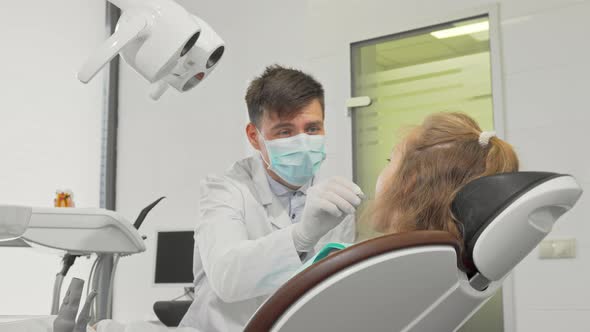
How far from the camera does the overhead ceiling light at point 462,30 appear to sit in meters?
2.98

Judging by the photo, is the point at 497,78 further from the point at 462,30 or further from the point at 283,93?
the point at 283,93

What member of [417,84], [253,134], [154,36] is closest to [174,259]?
[417,84]

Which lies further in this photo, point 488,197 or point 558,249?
point 558,249

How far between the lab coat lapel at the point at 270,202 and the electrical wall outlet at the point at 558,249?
1.30m

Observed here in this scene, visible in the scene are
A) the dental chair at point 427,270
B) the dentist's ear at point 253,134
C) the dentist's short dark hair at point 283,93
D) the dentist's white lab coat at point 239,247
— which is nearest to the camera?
the dental chair at point 427,270

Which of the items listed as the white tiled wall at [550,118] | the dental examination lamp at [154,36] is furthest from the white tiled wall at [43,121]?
the dental examination lamp at [154,36]

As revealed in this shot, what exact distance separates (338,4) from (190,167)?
1.39 m

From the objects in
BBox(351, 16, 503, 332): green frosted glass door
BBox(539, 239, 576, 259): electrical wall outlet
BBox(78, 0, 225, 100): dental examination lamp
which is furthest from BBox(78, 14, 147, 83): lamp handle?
BBox(539, 239, 576, 259): electrical wall outlet

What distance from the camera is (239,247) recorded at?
148 centimetres

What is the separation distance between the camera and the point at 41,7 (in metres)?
4.11

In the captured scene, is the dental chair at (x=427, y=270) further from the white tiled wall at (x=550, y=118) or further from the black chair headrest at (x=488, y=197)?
the white tiled wall at (x=550, y=118)

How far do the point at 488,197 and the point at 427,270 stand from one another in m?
0.14

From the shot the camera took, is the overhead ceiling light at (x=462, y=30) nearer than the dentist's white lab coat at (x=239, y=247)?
No

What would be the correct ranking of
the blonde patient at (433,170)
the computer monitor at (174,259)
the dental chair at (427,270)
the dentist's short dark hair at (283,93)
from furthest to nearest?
1. the computer monitor at (174,259)
2. the dentist's short dark hair at (283,93)
3. the blonde patient at (433,170)
4. the dental chair at (427,270)
